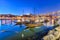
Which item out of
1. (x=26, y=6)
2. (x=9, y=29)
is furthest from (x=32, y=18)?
(x=9, y=29)

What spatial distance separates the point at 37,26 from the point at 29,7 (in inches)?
12.5

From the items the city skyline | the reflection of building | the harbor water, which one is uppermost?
the city skyline

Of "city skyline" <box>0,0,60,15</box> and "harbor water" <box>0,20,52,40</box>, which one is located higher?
"city skyline" <box>0,0,60,15</box>

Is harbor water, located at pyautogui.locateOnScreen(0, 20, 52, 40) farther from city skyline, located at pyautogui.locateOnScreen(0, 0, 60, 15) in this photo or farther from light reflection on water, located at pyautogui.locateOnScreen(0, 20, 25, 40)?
city skyline, located at pyautogui.locateOnScreen(0, 0, 60, 15)

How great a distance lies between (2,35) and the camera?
180cm

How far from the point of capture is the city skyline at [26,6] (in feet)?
6.11

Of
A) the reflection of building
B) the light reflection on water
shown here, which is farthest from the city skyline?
the light reflection on water

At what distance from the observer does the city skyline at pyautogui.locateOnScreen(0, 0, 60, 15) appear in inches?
73.4

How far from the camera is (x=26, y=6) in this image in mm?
1896

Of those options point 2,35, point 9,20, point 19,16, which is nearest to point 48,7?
point 19,16

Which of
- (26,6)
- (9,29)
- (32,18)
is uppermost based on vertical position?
(26,6)

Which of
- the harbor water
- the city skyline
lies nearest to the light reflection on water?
the harbor water

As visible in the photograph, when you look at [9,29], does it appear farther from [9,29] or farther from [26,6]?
[26,6]

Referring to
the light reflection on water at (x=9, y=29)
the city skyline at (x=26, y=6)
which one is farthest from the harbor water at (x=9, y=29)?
the city skyline at (x=26, y=6)
